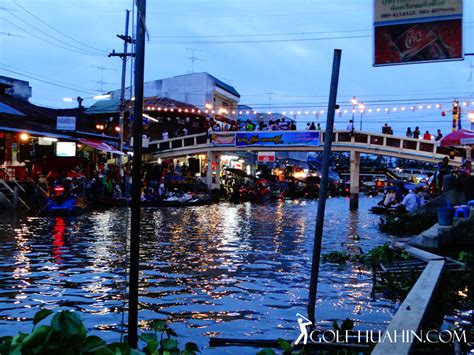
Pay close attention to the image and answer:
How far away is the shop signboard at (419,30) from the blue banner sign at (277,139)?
30863mm

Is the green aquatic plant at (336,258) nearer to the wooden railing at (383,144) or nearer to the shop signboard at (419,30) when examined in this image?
the shop signboard at (419,30)

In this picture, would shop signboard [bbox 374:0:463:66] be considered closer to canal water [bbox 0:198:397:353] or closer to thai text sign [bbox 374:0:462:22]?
thai text sign [bbox 374:0:462:22]

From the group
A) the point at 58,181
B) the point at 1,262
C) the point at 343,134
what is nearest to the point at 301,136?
the point at 343,134

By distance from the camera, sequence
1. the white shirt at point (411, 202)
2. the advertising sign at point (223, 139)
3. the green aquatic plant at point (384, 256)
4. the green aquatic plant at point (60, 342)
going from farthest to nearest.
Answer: the advertising sign at point (223, 139) < the white shirt at point (411, 202) < the green aquatic plant at point (384, 256) < the green aquatic plant at point (60, 342)

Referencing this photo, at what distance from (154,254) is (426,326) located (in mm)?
7758

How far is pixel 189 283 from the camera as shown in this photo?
9.10m

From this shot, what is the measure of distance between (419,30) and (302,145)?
31741mm

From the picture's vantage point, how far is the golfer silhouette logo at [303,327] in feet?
16.5

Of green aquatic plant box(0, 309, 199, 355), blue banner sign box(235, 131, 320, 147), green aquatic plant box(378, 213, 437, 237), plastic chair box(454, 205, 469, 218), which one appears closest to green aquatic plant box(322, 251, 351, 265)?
plastic chair box(454, 205, 469, 218)

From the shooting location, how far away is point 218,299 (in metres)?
8.01

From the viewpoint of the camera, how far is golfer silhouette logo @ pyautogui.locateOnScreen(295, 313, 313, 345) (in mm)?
5027

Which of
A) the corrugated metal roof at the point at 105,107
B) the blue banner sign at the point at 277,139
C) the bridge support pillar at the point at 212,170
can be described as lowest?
the bridge support pillar at the point at 212,170

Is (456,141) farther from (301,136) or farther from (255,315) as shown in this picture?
(301,136)

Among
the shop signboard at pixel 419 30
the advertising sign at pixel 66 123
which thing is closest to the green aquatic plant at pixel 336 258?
the shop signboard at pixel 419 30
